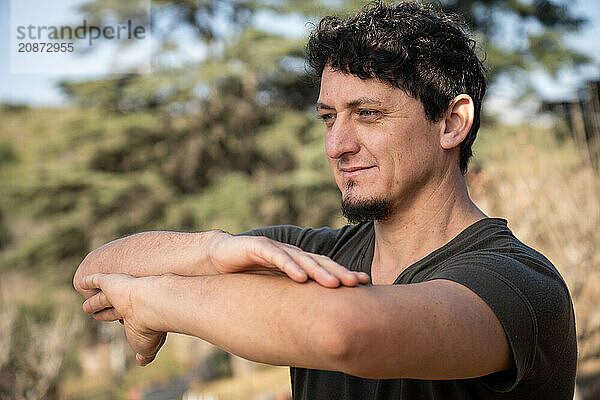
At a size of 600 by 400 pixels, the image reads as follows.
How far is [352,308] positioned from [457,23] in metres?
1.09

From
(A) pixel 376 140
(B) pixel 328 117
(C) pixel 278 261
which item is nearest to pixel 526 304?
(C) pixel 278 261

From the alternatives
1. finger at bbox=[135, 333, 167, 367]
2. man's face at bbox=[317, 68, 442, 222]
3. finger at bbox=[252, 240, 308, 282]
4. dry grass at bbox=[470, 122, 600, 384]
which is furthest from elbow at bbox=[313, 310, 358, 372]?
dry grass at bbox=[470, 122, 600, 384]

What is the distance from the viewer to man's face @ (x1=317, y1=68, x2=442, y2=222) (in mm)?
1571

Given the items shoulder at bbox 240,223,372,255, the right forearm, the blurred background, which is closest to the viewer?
the right forearm

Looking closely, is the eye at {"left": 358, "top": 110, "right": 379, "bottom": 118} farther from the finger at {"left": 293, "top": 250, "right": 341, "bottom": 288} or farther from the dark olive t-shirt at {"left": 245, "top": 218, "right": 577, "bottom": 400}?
the finger at {"left": 293, "top": 250, "right": 341, "bottom": 288}

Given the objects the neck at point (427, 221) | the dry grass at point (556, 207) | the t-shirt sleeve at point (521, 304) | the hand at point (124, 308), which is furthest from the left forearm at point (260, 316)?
the dry grass at point (556, 207)

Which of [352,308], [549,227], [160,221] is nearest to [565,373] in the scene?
[352,308]

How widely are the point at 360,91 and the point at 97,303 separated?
0.79 m

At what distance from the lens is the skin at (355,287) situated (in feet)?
3.32

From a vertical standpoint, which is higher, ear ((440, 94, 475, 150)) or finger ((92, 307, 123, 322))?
ear ((440, 94, 475, 150))

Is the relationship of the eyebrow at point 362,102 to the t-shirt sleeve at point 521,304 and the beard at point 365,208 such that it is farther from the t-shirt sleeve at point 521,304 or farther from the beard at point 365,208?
the t-shirt sleeve at point 521,304

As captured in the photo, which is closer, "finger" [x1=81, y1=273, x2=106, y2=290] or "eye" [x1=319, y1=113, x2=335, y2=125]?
"finger" [x1=81, y1=273, x2=106, y2=290]

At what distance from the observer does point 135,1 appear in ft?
42.7

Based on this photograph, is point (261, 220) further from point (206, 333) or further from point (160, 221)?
point (206, 333)
